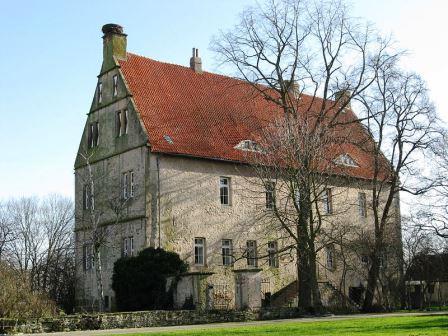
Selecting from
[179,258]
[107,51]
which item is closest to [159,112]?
[107,51]

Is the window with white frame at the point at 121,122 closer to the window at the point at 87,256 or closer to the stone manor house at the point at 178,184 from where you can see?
the stone manor house at the point at 178,184

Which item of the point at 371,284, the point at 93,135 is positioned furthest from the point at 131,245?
the point at 371,284

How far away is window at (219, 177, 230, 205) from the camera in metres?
37.4

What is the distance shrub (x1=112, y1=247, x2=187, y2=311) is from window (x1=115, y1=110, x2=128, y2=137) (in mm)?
7130

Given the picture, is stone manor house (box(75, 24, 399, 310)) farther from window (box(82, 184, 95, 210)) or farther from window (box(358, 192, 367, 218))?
window (box(358, 192, 367, 218))

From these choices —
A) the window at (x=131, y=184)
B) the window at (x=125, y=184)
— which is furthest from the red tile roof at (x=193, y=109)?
the window at (x=125, y=184)

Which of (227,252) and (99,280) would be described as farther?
(227,252)

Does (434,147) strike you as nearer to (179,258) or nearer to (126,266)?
(179,258)

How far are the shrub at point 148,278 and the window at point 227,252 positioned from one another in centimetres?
357

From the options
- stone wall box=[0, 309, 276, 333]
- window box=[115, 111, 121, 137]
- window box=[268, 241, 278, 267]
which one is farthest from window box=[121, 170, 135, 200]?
stone wall box=[0, 309, 276, 333]

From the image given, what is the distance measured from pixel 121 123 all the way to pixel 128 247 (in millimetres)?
6632

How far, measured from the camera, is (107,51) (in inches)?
1517

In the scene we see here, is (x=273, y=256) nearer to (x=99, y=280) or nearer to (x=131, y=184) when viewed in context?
(x=131, y=184)

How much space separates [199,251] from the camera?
36.0 meters
